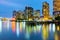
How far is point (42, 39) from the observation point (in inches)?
743

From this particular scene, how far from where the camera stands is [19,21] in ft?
167

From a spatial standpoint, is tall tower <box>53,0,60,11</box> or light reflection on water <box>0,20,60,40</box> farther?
tall tower <box>53,0,60,11</box>

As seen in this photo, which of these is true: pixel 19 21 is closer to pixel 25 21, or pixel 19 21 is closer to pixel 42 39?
pixel 25 21

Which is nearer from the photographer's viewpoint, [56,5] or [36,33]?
[36,33]

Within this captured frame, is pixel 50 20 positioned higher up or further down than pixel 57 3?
further down

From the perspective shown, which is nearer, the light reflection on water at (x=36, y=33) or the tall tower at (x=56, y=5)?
the light reflection on water at (x=36, y=33)

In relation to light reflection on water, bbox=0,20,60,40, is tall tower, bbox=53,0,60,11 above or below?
above

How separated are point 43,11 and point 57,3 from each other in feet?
15.2

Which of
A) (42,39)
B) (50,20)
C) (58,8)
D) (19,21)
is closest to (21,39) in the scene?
(42,39)

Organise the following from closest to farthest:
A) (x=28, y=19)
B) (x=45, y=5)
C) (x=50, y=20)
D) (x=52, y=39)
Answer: (x=52, y=39)
(x=50, y=20)
(x=28, y=19)
(x=45, y=5)

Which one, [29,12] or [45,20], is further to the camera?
[29,12]

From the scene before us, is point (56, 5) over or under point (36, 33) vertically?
over

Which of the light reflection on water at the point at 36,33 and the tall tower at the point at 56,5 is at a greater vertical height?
the tall tower at the point at 56,5

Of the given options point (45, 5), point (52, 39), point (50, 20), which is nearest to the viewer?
point (52, 39)
